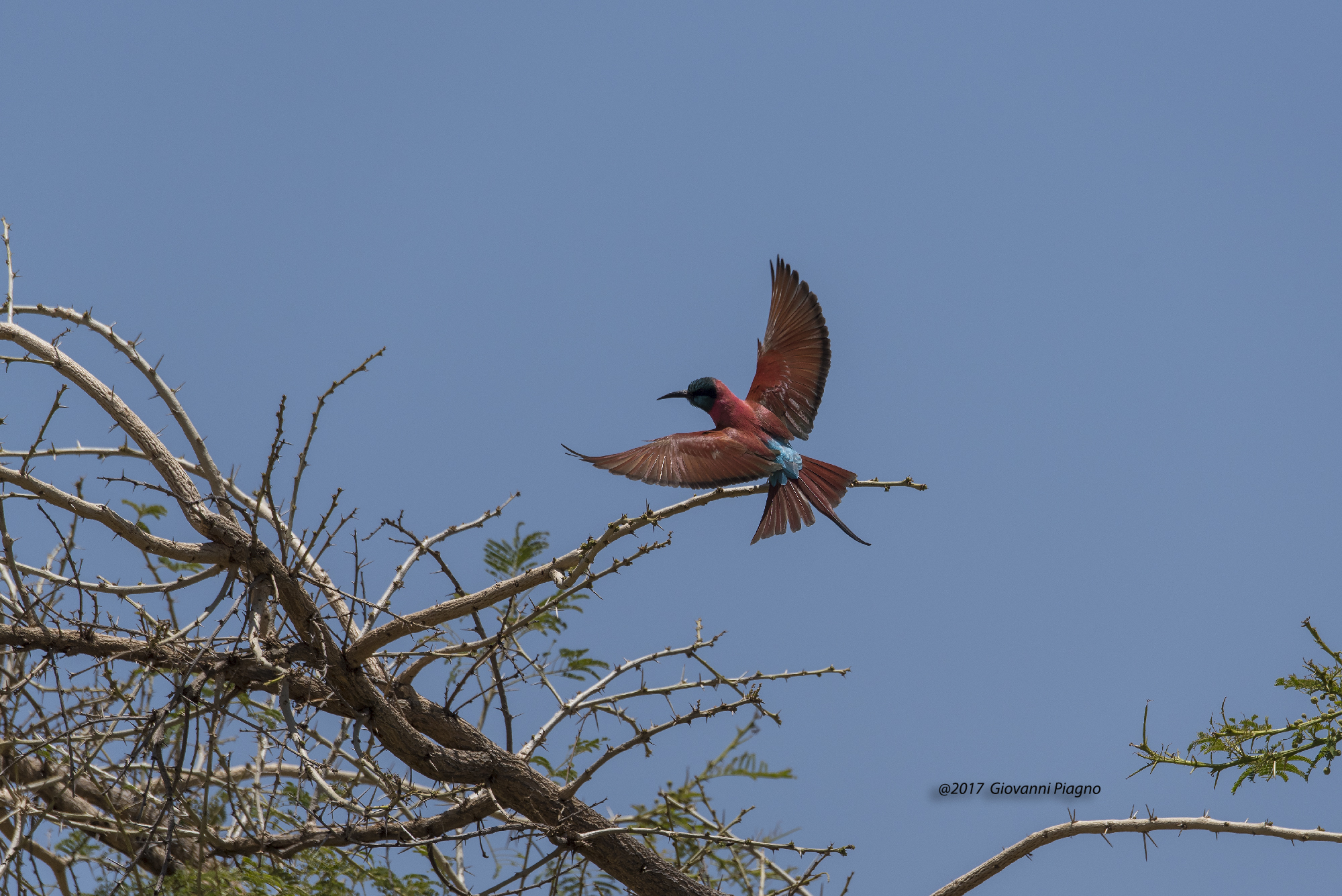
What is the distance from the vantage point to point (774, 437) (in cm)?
531

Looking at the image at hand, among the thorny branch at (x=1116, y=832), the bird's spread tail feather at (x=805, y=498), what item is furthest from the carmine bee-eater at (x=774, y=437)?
the thorny branch at (x=1116, y=832)

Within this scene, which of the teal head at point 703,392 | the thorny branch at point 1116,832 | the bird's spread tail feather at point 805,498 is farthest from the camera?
the teal head at point 703,392

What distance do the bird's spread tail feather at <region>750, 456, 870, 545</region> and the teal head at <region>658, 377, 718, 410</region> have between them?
0.73m

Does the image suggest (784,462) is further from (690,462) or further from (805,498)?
(690,462)

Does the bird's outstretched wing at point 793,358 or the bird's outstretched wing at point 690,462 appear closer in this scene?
the bird's outstretched wing at point 690,462

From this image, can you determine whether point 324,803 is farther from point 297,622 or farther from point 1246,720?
point 1246,720

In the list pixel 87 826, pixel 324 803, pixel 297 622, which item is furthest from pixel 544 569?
pixel 87 826

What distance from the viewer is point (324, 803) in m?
4.12

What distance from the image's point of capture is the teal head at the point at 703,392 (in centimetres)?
543

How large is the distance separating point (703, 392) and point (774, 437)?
42 centimetres

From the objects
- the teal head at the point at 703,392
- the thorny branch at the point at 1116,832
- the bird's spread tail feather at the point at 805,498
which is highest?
the teal head at the point at 703,392

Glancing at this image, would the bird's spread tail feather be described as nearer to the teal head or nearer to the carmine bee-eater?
the carmine bee-eater

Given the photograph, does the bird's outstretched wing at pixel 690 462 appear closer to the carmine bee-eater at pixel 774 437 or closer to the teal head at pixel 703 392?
the carmine bee-eater at pixel 774 437

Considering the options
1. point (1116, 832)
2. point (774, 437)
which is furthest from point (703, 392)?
point (1116, 832)
